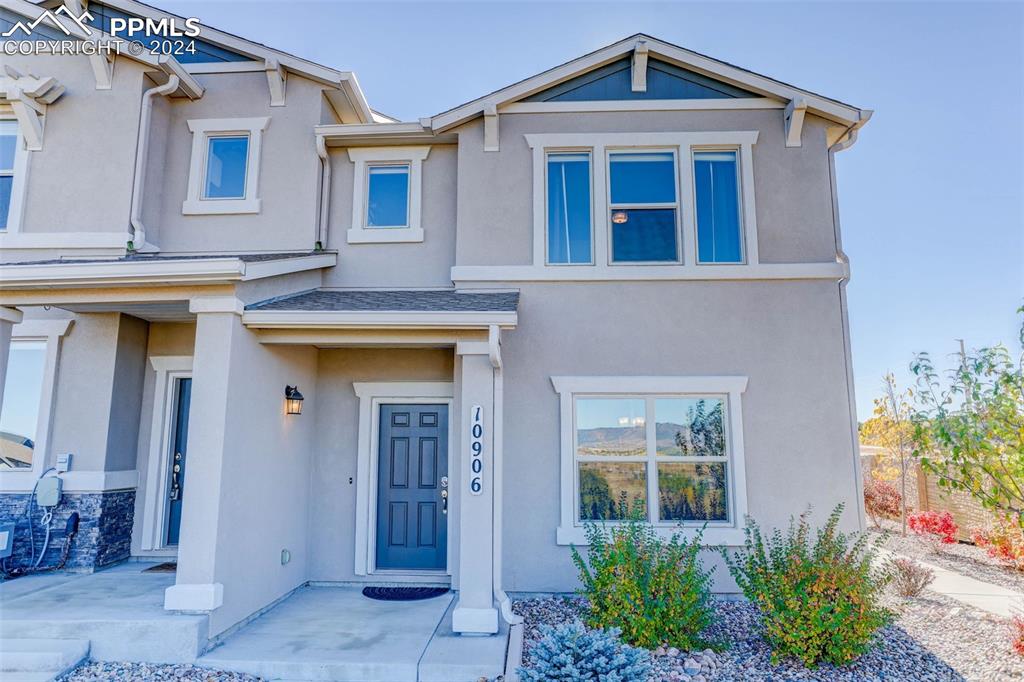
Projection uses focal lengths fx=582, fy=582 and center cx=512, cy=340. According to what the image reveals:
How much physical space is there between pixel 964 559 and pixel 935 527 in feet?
4.76

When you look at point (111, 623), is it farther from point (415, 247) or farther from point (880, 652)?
point (880, 652)

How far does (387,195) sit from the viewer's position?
7.96m

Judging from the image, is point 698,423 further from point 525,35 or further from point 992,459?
point 525,35

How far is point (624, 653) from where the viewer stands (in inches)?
153

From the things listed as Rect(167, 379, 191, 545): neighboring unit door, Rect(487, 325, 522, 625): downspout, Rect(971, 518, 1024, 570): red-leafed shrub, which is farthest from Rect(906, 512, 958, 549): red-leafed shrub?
Rect(167, 379, 191, 545): neighboring unit door

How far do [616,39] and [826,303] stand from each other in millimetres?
4257

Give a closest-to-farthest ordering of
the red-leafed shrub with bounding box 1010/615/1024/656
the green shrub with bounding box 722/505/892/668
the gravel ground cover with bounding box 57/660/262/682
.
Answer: the gravel ground cover with bounding box 57/660/262/682, the green shrub with bounding box 722/505/892/668, the red-leafed shrub with bounding box 1010/615/1024/656

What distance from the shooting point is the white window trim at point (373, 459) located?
7.08 m

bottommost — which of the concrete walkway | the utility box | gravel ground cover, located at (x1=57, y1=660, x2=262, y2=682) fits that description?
the concrete walkway

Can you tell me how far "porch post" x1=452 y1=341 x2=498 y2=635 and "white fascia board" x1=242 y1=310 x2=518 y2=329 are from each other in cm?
26

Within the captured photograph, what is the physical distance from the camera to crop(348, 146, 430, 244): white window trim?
774 cm

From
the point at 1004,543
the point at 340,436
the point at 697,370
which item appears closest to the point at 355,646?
the point at 340,436

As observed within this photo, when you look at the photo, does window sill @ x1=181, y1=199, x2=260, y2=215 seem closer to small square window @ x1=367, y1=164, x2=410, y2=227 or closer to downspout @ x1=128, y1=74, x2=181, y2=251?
downspout @ x1=128, y1=74, x2=181, y2=251

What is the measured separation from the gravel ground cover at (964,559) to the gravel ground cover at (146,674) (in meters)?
7.45
